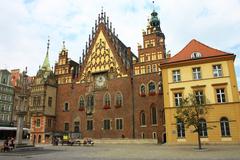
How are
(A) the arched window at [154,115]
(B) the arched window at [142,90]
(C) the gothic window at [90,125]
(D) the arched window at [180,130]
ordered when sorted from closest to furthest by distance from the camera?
(D) the arched window at [180,130]
(A) the arched window at [154,115]
(B) the arched window at [142,90]
(C) the gothic window at [90,125]

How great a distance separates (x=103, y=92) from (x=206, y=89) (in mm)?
21358

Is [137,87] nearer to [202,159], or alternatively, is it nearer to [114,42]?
[114,42]

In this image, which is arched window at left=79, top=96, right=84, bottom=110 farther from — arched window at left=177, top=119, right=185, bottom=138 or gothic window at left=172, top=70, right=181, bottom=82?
arched window at left=177, top=119, right=185, bottom=138

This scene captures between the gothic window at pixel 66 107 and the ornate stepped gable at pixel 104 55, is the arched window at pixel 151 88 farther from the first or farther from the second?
the gothic window at pixel 66 107

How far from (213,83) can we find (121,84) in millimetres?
18471

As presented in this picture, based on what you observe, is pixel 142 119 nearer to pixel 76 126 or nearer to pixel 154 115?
pixel 154 115

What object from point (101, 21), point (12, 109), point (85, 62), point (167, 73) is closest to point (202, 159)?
point (167, 73)

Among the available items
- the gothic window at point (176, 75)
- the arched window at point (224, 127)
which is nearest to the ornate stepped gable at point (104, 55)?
the gothic window at point (176, 75)

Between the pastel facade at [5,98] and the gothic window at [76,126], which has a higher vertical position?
the pastel facade at [5,98]

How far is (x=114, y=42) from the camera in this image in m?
50.9

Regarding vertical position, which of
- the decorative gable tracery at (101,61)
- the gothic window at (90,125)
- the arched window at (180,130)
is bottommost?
the arched window at (180,130)

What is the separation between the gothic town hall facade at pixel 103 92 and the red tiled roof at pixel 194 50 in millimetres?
6480

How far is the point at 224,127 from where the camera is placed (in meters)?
31.8

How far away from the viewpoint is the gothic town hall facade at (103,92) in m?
43.8
